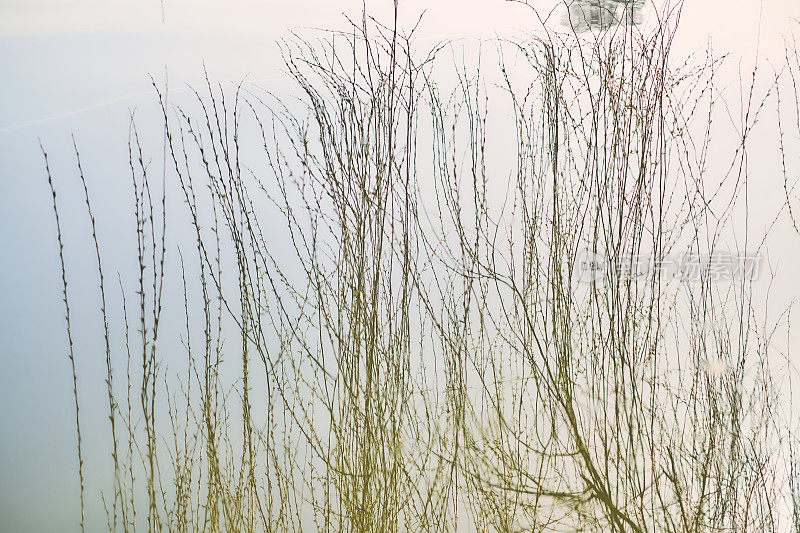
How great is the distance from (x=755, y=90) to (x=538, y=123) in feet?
3.07

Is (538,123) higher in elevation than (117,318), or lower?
higher

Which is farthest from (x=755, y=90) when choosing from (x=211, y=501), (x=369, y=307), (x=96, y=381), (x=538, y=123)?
(x=96, y=381)

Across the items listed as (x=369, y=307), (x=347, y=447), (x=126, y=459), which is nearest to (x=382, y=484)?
(x=347, y=447)

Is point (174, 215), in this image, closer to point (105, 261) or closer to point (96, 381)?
point (105, 261)

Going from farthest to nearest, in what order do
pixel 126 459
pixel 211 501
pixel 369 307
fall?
1. pixel 126 459
2. pixel 211 501
3. pixel 369 307

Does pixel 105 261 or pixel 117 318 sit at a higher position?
pixel 105 261

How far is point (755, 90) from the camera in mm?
2936

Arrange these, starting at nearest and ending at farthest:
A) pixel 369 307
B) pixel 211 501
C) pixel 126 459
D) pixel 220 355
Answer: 1. pixel 369 307
2. pixel 211 501
3. pixel 220 355
4. pixel 126 459

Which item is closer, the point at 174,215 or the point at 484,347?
the point at 484,347

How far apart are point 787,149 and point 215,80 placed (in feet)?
7.31

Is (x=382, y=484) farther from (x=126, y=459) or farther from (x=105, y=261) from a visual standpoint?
(x=105, y=261)

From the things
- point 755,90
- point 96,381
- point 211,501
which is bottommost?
point 211,501

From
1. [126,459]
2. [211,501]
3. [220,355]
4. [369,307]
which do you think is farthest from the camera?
[126,459]

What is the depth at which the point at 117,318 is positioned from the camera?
303 centimetres
